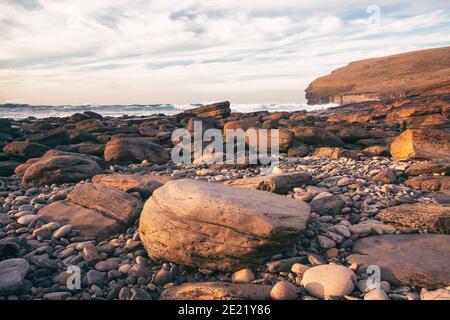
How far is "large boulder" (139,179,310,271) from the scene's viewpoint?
3666 mm

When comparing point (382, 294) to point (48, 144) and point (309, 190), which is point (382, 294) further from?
point (48, 144)

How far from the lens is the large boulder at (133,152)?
32.6ft

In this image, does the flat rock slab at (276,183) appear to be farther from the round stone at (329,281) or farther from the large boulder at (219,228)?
the round stone at (329,281)

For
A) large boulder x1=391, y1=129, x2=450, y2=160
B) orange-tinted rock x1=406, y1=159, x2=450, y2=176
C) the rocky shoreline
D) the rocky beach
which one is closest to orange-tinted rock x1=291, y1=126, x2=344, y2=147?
large boulder x1=391, y1=129, x2=450, y2=160

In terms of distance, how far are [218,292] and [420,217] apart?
110 inches

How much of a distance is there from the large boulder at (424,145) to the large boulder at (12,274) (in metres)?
7.57

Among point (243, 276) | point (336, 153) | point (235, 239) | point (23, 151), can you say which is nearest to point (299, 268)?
point (243, 276)

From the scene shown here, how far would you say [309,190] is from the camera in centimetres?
552

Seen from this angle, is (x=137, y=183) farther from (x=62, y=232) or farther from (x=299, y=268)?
(x=299, y=268)

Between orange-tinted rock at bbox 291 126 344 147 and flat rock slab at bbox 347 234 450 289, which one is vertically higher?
orange-tinted rock at bbox 291 126 344 147

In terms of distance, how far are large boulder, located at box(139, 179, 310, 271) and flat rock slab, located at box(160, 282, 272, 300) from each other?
354mm

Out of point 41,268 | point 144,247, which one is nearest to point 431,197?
point 144,247

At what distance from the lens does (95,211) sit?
16.6ft

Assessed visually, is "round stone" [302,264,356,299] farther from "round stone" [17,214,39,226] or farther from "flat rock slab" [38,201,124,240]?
"round stone" [17,214,39,226]
